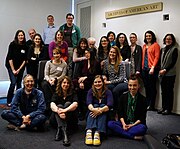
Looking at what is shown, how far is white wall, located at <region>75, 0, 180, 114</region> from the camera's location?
16.8ft

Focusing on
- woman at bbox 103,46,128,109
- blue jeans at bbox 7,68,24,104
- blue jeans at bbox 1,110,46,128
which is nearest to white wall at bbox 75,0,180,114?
woman at bbox 103,46,128,109

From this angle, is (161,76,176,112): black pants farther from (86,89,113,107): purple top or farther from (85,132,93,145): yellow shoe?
(85,132,93,145): yellow shoe

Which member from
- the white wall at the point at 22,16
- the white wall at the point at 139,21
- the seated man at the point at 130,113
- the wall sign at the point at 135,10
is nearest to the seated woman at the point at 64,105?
the seated man at the point at 130,113

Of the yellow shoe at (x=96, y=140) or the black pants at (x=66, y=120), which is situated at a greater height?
the black pants at (x=66, y=120)

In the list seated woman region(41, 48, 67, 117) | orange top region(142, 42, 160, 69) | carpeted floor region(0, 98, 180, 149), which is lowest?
carpeted floor region(0, 98, 180, 149)

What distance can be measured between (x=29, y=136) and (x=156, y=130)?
184cm

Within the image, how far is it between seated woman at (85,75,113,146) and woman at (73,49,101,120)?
57 cm

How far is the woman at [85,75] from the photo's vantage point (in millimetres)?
4363

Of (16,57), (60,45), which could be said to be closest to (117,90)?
(60,45)

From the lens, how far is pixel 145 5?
5.64m

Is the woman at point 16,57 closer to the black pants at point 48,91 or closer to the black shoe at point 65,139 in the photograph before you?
the black pants at point 48,91

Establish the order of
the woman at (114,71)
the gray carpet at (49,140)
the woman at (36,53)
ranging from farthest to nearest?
the woman at (36,53) < the woman at (114,71) < the gray carpet at (49,140)

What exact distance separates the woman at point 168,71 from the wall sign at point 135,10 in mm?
740

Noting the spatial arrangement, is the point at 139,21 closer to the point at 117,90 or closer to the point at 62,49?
the point at 62,49
